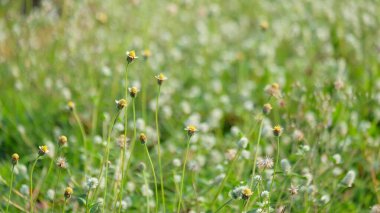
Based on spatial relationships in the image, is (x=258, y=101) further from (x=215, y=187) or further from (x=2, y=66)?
(x=2, y=66)

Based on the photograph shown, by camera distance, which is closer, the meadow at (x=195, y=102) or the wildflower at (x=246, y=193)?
the wildflower at (x=246, y=193)

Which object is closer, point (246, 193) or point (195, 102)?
point (246, 193)

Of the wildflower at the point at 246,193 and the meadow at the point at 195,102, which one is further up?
the meadow at the point at 195,102

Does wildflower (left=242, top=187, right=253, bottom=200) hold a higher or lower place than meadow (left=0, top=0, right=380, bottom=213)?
lower

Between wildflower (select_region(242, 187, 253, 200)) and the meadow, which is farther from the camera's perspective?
the meadow

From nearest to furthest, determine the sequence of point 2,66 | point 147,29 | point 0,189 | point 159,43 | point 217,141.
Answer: point 0,189, point 217,141, point 2,66, point 147,29, point 159,43

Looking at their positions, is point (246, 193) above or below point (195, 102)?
below

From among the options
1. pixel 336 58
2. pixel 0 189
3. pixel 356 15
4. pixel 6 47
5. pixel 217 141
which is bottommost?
pixel 0 189

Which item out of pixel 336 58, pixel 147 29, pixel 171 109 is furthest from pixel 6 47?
pixel 336 58
